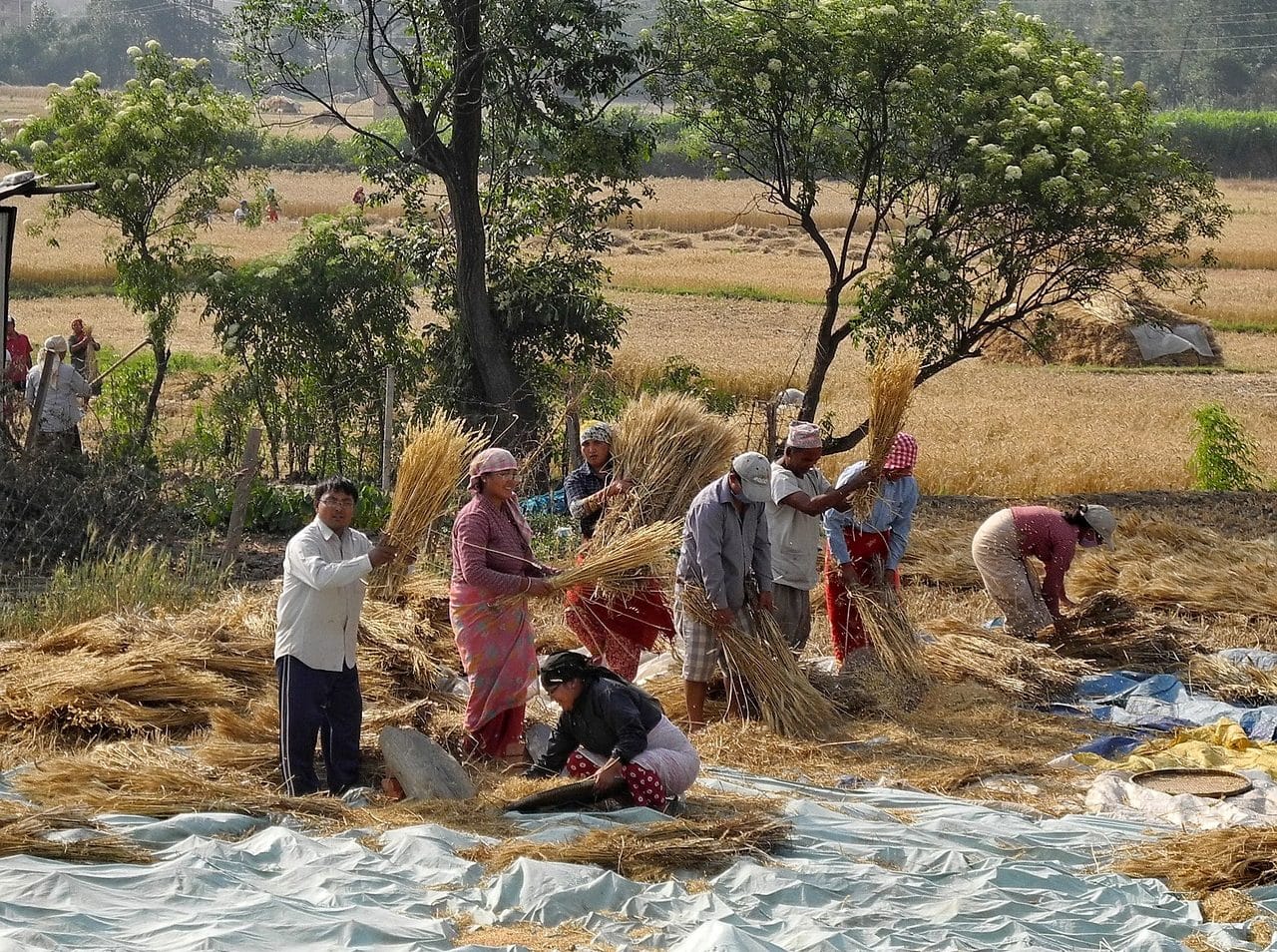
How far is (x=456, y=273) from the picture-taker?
13086 mm

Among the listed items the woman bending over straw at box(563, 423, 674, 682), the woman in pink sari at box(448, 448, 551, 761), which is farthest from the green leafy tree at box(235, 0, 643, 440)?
the woman in pink sari at box(448, 448, 551, 761)

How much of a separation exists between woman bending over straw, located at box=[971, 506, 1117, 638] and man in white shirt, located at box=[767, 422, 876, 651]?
3.18 ft

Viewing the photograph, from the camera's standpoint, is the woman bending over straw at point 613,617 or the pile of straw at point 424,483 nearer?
the pile of straw at point 424,483

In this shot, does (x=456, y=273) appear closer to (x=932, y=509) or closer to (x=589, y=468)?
(x=932, y=509)

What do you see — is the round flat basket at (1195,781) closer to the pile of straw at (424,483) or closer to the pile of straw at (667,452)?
the pile of straw at (667,452)

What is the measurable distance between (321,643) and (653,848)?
1536 millimetres

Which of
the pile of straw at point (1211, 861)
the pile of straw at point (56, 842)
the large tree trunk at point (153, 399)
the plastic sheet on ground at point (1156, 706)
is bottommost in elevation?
the plastic sheet on ground at point (1156, 706)

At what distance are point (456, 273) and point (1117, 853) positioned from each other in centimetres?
867

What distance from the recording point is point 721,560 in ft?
23.5

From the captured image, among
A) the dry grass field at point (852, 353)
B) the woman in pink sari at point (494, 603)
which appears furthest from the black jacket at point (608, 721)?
the dry grass field at point (852, 353)

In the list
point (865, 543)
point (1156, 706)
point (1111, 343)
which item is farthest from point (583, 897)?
point (1111, 343)

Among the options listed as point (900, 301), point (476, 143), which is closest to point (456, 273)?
point (476, 143)

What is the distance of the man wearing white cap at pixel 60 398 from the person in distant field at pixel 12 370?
0.14 meters

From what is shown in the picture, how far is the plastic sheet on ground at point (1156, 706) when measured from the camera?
746 centimetres
